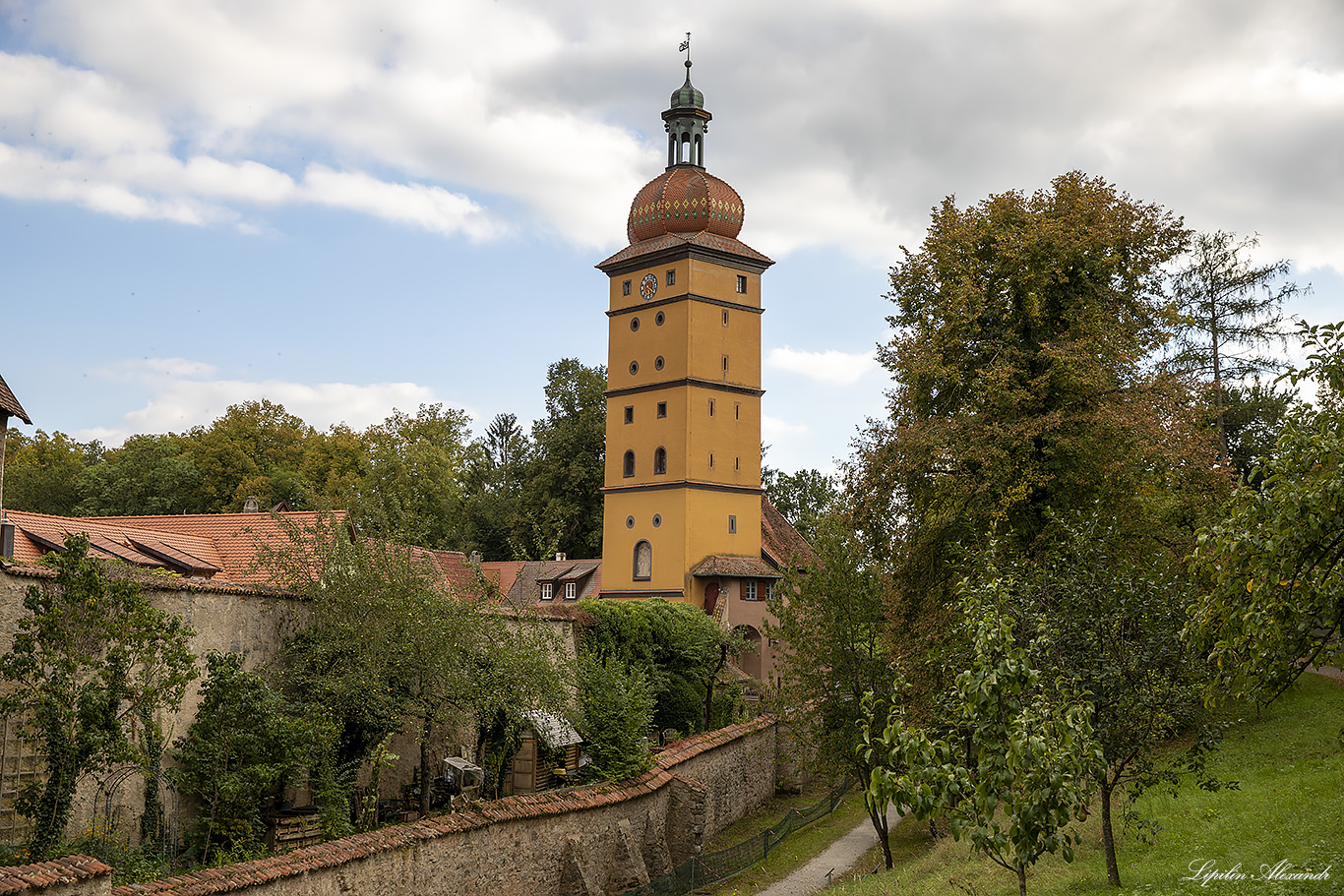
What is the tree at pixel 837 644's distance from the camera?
24.9 metres

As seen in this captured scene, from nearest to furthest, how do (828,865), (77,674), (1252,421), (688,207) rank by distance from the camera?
(77,674) → (828,865) → (1252,421) → (688,207)

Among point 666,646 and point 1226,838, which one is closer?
point 1226,838

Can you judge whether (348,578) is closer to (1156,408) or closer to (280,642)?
(280,642)

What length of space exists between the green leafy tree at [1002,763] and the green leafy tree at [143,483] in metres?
51.0

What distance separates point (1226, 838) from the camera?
16203mm

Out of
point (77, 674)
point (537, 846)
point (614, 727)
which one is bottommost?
point (537, 846)

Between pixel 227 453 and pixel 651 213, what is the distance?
24158mm

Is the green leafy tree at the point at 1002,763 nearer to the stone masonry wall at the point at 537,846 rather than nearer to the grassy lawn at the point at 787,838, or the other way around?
the stone masonry wall at the point at 537,846

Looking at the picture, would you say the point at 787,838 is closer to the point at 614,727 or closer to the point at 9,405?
the point at 614,727

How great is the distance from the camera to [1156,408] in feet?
68.9

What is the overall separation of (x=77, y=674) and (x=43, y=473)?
150 ft

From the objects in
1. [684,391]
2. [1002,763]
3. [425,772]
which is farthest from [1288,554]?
[684,391]

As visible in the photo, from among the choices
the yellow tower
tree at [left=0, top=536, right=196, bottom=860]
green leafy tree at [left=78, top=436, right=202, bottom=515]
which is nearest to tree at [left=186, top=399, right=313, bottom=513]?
green leafy tree at [left=78, top=436, right=202, bottom=515]

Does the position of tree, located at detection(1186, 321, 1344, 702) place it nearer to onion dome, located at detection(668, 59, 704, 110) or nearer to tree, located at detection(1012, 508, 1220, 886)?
tree, located at detection(1012, 508, 1220, 886)
